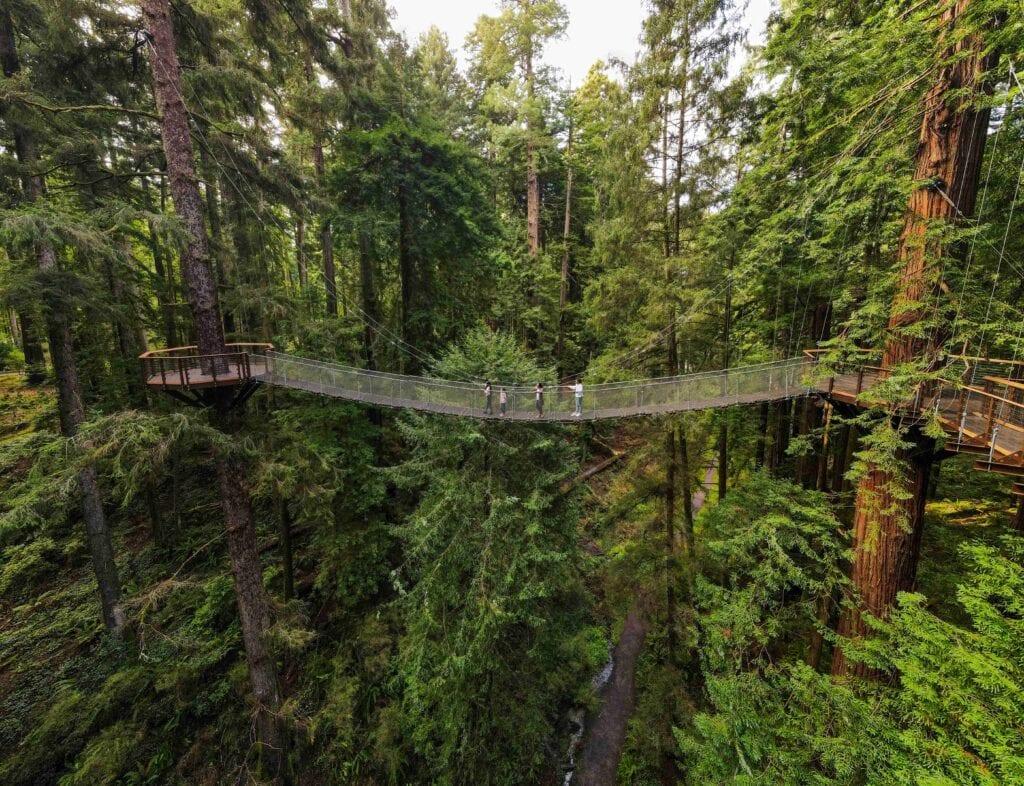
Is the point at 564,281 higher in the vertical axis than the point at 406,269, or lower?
higher

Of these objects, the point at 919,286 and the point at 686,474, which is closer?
the point at 919,286

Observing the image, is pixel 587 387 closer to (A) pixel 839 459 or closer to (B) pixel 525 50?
(A) pixel 839 459

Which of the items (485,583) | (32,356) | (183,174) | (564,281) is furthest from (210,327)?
A: (32,356)

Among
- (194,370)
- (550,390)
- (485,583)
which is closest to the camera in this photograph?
(194,370)

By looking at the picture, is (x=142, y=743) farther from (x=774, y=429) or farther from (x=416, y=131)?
(x=774, y=429)

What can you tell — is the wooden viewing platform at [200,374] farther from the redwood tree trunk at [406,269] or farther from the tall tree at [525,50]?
Result: the tall tree at [525,50]

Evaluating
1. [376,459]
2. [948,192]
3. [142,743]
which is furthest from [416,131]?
[142,743]

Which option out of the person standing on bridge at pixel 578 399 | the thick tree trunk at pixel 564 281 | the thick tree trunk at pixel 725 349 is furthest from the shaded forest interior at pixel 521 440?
the thick tree trunk at pixel 564 281

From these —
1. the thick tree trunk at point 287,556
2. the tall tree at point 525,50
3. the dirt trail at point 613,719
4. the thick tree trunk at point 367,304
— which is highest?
the tall tree at point 525,50
